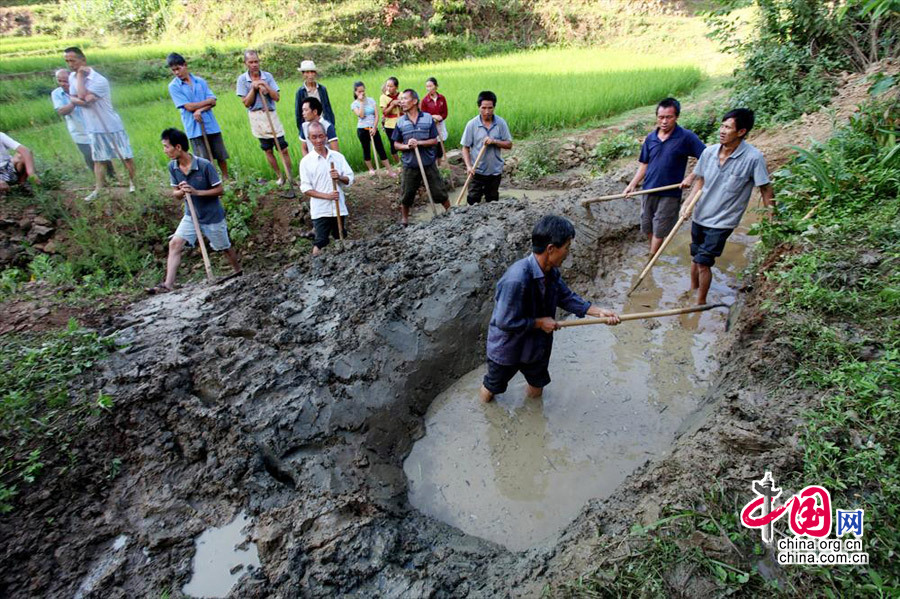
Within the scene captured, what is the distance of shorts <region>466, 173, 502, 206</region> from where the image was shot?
591cm

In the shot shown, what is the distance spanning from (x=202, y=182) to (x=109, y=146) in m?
2.72

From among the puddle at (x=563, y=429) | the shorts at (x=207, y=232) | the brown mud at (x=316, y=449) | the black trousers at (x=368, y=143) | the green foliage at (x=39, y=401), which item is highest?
the black trousers at (x=368, y=143)

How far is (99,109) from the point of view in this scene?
19.3 ft

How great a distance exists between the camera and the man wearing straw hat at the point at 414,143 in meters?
5.65

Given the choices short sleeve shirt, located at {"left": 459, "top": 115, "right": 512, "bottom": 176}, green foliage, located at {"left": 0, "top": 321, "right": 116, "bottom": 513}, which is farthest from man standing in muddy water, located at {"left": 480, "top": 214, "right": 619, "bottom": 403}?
short sleeve shirt, located at {"left": 459, "top": 115, "right": 512, "bottom": 176}

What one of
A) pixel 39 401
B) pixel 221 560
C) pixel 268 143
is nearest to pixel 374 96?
pixel 268 143

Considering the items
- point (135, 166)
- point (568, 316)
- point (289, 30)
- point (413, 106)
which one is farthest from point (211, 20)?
point (568, 316)

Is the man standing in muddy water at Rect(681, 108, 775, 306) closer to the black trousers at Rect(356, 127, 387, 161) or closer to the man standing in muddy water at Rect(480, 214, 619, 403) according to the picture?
the man standing in muddy water at Rect(480, 214, 619, 403)

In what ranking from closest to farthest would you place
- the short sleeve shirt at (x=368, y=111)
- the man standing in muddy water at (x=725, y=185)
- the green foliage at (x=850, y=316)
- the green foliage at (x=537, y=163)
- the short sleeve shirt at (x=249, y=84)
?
1. the green foliage at (x=850, y=316)
2. the man standing in muddy water at (x=725, y=185)
3. the short sleeve shirt at (x=249, y=84)
4. the short sleeve shirt at (x=368, y=111)
5. the green foliage at (x=537, y=163)

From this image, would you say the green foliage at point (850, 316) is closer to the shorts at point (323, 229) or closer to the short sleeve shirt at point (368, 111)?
→ the shorts at point (323, 229)

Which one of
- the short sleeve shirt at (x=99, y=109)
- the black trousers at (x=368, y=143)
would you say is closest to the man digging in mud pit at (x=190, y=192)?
the short sleeve shirt at (x=99, y=109)

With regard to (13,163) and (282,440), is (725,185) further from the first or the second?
(13,163)

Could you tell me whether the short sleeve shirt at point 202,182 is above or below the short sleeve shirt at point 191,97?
below

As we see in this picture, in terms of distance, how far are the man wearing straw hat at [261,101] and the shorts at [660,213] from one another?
185 inches
